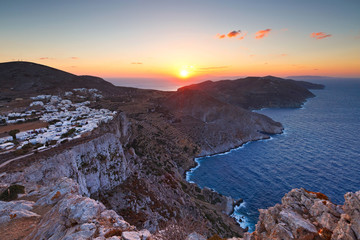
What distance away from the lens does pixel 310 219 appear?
9.36 metres

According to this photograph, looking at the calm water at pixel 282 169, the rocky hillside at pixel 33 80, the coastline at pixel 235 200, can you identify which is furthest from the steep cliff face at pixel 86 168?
the rocky hillside at pixel 33 80

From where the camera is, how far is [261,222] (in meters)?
11.0

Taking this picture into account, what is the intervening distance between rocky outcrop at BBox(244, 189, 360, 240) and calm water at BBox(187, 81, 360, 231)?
35674 mm

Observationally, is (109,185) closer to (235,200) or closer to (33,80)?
(235,200)

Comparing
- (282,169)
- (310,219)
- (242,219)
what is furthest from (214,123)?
(310,219)

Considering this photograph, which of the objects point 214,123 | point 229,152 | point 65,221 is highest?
point 65,221

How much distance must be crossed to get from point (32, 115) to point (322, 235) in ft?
230

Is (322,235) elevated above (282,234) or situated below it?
above

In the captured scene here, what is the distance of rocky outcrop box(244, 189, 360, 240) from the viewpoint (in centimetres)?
772

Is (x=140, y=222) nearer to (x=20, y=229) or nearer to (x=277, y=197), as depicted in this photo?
(x=20, y=229)

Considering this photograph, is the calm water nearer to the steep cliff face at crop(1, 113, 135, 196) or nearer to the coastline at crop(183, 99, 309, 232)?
the coastline at crop(183, 99, 309, 232)

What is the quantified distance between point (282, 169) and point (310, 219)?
58.5 metres

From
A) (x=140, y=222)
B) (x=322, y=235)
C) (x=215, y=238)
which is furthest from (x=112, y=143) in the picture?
(x=322, y=235)

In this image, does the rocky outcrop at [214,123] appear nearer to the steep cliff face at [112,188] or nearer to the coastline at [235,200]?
the coastline at [235,200]
